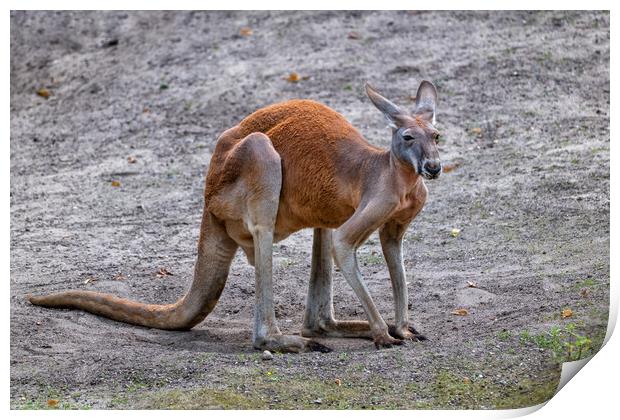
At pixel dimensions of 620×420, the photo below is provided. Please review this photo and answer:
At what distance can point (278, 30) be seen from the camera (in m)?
13.7

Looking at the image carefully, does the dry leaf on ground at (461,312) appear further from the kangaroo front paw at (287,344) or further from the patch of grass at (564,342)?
the kangaroo front paw at (287,344)

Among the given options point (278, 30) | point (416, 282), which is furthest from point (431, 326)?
point (278, 30)

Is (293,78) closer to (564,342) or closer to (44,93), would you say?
(44,93)

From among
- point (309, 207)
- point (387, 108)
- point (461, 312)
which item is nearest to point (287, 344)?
point (309, 207)

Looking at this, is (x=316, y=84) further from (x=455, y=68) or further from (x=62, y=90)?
(x=62, y=90)

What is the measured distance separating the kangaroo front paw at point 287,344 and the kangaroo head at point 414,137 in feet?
4.51

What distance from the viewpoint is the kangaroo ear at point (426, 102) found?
23.4ft

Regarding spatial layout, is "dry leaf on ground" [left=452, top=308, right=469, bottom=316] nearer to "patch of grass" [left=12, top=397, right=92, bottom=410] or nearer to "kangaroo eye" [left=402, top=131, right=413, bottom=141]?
"kangaroo eye" [left=402, top=131, right=413, bottom=141]

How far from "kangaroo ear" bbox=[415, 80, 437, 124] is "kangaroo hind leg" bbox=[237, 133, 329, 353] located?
3.32 feet

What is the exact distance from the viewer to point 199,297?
25.8ft

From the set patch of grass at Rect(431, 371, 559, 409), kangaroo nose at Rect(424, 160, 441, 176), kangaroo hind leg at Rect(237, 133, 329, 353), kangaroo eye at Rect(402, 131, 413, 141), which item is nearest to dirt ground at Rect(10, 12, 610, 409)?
patch of grass at Rect(431, 371, 559, 409)

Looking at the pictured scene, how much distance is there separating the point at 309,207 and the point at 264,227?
325 mm

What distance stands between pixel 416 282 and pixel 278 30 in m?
5.78

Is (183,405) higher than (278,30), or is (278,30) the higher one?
(278,30)
